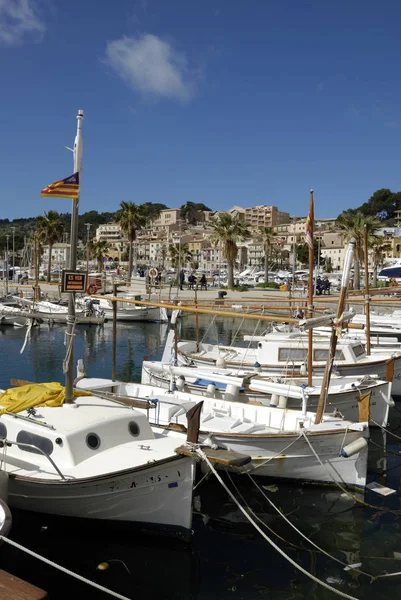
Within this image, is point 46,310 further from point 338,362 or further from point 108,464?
point 108,464

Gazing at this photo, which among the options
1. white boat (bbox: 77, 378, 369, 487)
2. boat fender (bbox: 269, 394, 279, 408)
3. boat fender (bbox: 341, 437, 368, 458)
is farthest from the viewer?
boat fender (bbox: 269, 394, 279, 408)

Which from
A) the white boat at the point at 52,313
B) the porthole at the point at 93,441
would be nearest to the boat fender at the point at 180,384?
the porthole at the point at 93,441

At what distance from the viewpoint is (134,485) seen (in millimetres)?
11406

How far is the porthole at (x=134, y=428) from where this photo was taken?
43.2ft

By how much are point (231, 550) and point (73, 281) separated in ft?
23.2

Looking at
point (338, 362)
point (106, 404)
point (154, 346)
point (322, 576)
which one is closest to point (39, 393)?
point (106, 404)

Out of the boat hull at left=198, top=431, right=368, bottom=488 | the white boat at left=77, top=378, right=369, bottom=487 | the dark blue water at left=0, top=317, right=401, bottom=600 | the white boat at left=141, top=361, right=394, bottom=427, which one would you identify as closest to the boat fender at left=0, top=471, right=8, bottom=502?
the dark blue water at left=0, top=317, right=401, bottom=600

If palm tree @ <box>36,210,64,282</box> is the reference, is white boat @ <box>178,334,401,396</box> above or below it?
below

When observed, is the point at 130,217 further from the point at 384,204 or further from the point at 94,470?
the point at 384,204

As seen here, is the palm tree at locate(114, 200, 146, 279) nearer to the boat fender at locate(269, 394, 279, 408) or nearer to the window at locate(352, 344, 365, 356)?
the window at locate(352, 344, 365, 356)

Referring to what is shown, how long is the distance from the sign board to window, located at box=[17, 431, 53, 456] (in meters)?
3.37

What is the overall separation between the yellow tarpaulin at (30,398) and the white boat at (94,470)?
0.23 metres

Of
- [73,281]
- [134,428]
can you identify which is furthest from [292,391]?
[73,281]

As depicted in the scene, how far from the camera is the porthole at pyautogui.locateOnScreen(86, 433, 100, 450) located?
40.2 ft
